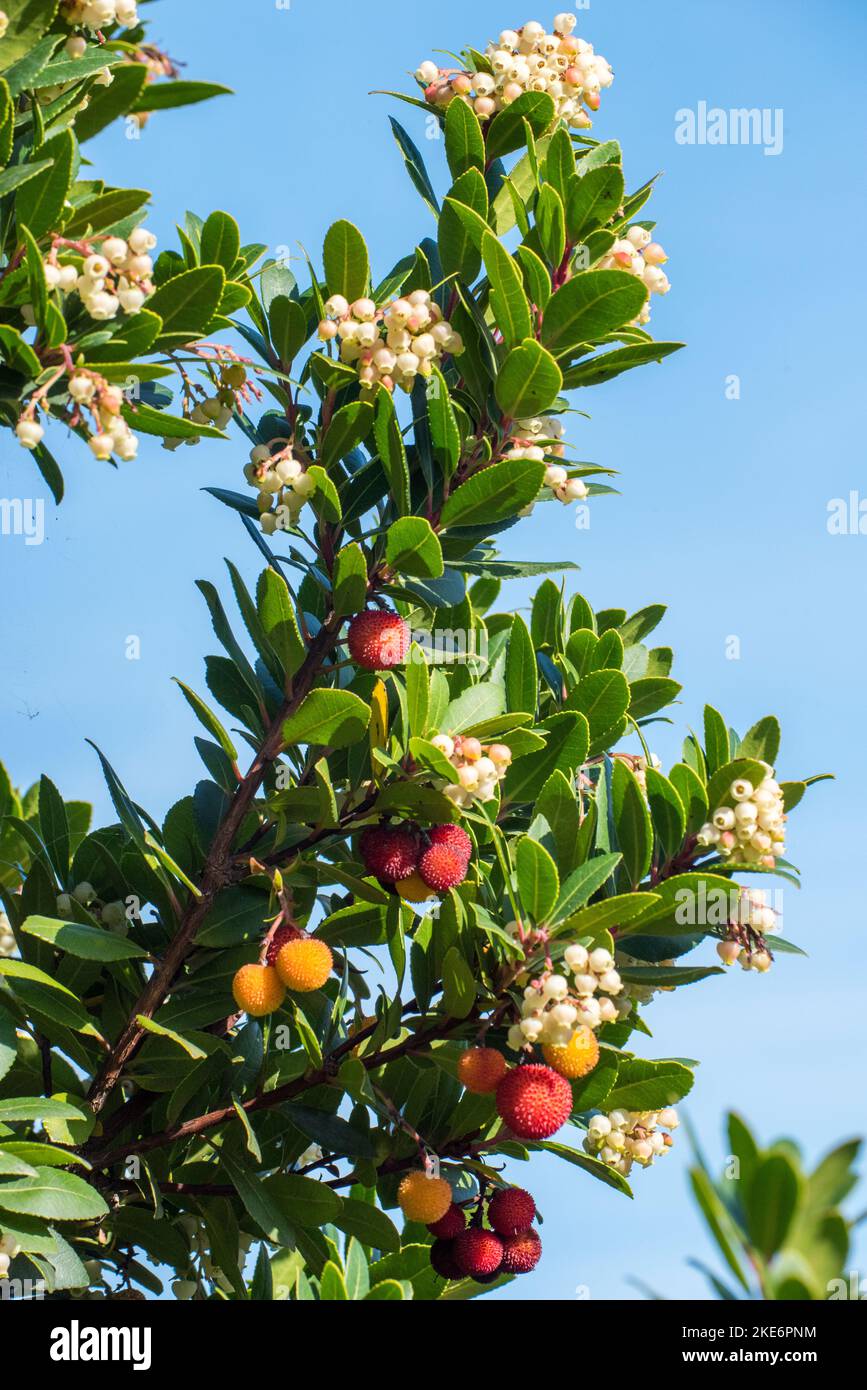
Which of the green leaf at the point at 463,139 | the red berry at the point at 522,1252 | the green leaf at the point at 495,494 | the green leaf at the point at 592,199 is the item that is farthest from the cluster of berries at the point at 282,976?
the green leaf at the point at 463,139

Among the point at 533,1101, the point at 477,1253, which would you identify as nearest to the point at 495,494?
the point at 533,1101

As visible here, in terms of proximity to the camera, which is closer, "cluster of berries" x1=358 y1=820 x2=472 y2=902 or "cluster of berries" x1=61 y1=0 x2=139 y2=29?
"cluster of berries" x1=61 y1=0 x2=139 y2=29

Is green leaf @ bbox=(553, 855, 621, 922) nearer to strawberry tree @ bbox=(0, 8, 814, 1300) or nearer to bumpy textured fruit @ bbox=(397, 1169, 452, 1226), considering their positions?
strawberry tree @ bbox=(0, 8, 814, 1300)

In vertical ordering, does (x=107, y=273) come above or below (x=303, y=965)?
above

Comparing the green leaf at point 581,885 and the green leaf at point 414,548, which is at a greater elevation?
the green leaf at point 414,548

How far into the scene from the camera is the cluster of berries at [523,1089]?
2.56 meters

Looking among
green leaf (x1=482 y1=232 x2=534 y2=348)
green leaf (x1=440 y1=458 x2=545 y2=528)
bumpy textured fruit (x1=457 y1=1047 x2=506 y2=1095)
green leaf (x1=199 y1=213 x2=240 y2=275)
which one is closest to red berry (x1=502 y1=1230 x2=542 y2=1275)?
bumpy textured fruit (x1=457 y1=1047 x2=506 y2=1095)

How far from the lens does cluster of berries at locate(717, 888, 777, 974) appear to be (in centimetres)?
286

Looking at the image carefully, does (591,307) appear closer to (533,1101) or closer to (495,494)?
(495,494)

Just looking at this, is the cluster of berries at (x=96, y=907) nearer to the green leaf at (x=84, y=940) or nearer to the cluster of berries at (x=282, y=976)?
the green leaf at (x=84, y=940)

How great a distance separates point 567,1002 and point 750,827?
575 mm

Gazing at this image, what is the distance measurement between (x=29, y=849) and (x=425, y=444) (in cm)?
130

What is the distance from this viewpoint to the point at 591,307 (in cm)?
296

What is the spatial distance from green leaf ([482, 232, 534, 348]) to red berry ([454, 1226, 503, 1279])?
188 cm
